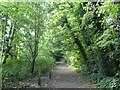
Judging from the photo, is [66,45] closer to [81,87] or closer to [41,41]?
[41,41]

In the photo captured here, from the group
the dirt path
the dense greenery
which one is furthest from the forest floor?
the dense greenery

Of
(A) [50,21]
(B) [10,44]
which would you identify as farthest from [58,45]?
(B) [10,44]

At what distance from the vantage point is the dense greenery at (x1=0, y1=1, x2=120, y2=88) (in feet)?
11.4

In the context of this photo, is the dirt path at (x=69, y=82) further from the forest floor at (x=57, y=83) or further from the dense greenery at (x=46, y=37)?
the dense greenery at (x=46, y=37)

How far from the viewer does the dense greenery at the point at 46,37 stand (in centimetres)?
348

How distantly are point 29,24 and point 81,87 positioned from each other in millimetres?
1689

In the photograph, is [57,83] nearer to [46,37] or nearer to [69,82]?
[69,82]

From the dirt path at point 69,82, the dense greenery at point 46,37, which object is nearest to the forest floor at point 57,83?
the dirt path at point 69,82

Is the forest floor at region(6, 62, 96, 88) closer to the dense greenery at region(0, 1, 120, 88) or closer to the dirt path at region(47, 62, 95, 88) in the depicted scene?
the dirt path at region(47, 62, 95, 88)

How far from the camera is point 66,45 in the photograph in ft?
23.3

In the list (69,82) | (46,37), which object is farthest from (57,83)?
(46,37)

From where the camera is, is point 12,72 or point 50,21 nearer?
point 12,72

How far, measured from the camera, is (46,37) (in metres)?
5.41

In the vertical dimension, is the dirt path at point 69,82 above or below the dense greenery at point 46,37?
below
